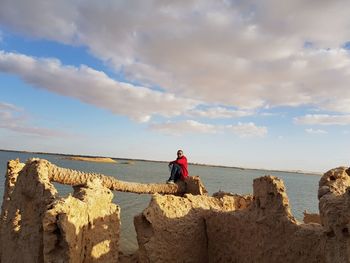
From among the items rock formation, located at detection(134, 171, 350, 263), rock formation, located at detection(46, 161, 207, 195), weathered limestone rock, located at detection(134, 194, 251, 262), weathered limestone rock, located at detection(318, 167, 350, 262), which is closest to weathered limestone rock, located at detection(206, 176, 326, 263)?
rock formation, located at detection(134, 171, 350, 263)

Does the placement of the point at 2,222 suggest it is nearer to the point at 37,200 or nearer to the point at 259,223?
the point at 37,200

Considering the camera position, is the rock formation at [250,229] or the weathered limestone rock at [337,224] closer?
the weathered limestone rock at [337,224]

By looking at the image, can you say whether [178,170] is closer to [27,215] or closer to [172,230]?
[172,230]

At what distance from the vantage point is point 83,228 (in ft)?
18.7

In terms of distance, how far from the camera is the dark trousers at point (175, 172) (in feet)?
34.8

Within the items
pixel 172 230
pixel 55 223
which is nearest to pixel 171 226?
pixel 172 230

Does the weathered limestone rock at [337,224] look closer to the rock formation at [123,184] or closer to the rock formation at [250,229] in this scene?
the rock formation at [250,229]

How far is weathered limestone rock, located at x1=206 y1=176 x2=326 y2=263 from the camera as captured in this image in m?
5.57

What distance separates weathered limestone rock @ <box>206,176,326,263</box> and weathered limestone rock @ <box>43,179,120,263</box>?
2042 millimetres

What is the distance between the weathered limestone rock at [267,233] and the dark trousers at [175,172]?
3.34m

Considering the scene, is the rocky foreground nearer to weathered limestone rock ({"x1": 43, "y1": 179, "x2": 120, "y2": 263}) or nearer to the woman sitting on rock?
weathered limestone rock ({"x1": 43, "y1": 179, "x2": 120, "y2": 263})

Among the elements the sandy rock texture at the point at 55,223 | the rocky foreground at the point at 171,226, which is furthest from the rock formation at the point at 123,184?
the sandy rock texture at the point at 55,223

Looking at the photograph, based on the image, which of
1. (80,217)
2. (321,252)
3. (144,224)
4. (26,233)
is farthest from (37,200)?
(321,252)

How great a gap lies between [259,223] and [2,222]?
5310 millimetres
